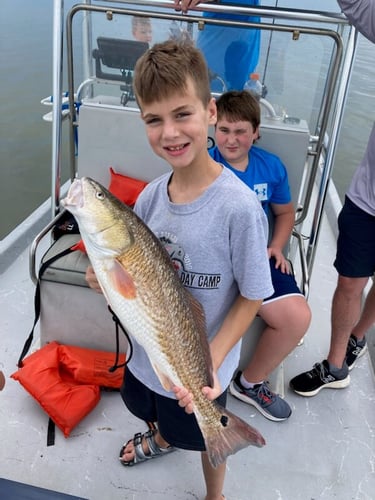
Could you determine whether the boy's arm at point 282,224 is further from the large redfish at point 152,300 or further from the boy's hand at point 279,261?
the large redfish at point 152,300

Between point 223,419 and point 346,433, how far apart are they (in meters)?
1.08

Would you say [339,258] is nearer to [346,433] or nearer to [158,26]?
[346,433]

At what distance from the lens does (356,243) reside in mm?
1908

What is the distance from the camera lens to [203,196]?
112cm

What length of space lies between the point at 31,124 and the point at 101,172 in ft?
16.6

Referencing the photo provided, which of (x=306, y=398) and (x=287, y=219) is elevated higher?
(x=287, y=219)

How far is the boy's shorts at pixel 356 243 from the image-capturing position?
188 centimetres

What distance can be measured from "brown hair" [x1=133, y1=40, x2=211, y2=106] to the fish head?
10.9 inches

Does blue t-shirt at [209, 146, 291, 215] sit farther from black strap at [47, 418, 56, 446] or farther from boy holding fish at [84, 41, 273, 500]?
black strap at [47, 418, 56, 446]

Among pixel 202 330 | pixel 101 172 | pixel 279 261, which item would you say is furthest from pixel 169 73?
pixel 101 172

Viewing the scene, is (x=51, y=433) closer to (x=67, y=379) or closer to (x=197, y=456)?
(x=67, y=379)

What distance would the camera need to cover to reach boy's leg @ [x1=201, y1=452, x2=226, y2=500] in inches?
58.6

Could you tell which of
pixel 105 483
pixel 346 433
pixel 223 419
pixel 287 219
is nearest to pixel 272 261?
pixel 287 219

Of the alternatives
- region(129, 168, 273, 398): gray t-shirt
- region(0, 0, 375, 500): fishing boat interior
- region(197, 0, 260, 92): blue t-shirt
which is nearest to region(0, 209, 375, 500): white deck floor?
region(0, 0, 375, 500): fishing boat interior
